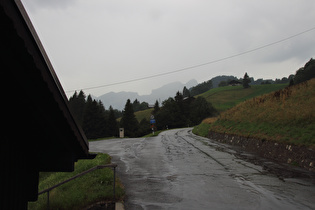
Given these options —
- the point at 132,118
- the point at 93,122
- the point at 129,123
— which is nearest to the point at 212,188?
the point at 93,122

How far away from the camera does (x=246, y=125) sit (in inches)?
717

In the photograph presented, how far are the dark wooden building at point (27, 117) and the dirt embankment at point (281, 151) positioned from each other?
30.3ft

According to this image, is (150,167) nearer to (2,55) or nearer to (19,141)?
(19,141)

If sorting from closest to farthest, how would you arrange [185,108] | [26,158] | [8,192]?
Answer: [8,192] < [26,158] < [185,108]

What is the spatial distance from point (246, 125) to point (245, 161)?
802 centimetres

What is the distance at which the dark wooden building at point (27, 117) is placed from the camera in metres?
1.97

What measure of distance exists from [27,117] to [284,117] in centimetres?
1479

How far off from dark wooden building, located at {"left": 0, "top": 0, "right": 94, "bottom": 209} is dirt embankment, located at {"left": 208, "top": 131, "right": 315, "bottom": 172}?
9241 mm

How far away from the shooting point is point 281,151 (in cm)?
1108

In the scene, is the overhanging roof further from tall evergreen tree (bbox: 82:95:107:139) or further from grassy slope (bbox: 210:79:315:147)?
tall evergreen tree (bbox: 82:95:107:139)

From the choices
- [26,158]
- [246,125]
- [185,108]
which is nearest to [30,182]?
[26,158]

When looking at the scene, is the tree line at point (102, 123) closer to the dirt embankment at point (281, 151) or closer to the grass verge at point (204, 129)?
the grass verge at point (204, 129)

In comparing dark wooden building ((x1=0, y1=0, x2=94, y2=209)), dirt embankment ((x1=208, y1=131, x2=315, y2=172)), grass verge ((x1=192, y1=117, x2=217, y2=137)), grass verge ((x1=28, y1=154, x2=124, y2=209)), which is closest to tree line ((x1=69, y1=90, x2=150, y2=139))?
grass verge ((x1=192, y1=117, x2=217, y2=137))

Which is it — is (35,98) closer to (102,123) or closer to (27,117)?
(27,117)
